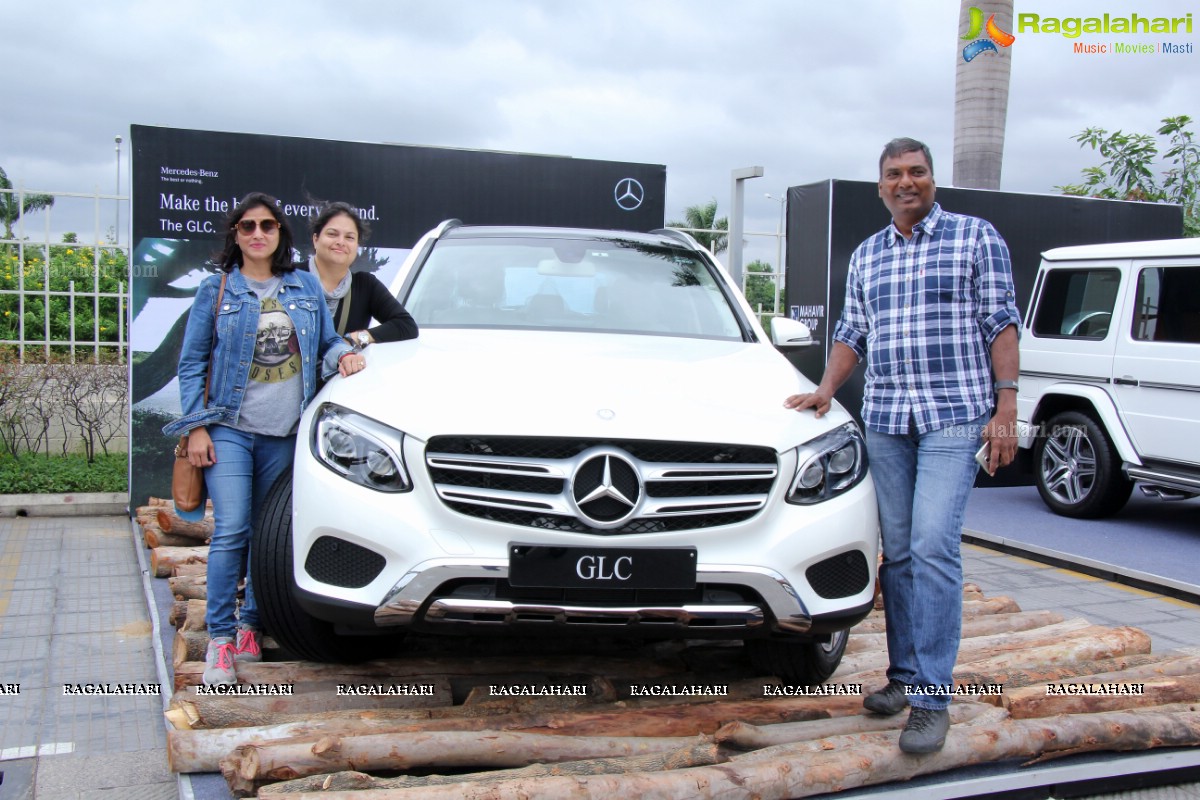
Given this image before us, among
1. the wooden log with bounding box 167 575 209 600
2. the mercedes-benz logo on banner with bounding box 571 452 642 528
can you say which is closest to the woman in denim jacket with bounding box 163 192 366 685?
the mercedes-benz logo on banner with bounding box 571 452 642 528

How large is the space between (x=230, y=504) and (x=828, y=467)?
1933 mm

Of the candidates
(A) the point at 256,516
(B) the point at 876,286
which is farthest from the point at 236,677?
(B) the point at 876,286

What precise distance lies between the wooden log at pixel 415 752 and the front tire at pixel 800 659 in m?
0.62

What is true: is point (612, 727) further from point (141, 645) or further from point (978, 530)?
point (978, 530)

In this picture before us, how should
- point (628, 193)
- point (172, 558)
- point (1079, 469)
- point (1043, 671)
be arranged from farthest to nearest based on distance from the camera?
point (628, 193) → point (1079, 469) → point (172, 558) → point (1043, 671)

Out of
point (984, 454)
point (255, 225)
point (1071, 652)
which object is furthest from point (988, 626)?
point (255, 225)

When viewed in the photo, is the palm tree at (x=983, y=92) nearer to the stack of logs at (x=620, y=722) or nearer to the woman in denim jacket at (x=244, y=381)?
the stack of logs at (x=620, y=722)

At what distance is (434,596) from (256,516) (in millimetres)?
1094

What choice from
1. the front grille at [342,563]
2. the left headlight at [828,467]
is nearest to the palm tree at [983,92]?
the left headlight at [828,467]

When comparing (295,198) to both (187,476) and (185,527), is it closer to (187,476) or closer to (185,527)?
(185,527)

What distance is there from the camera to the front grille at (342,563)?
108 inches

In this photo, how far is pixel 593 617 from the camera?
2742mm

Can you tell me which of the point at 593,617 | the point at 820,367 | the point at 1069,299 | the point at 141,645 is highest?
the point at 1069,299

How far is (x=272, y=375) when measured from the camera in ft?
11.5
